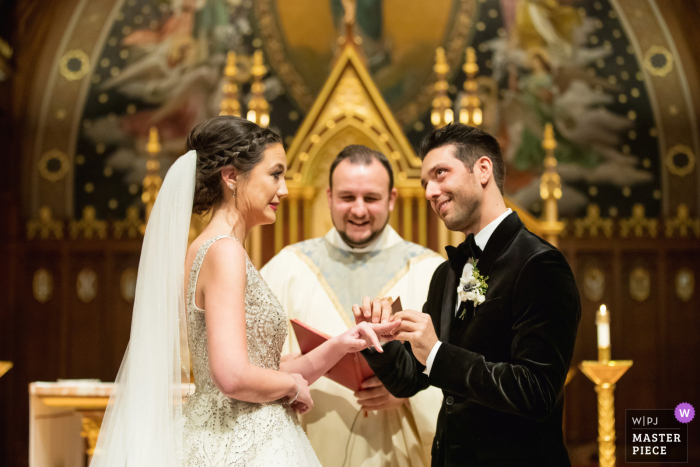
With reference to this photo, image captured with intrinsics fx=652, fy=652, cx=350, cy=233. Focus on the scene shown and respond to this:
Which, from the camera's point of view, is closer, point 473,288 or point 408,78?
point 473,288

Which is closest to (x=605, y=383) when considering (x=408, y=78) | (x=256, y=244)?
(x=256, y=244)

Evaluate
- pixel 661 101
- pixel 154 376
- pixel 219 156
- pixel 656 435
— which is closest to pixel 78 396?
pixel 154 376

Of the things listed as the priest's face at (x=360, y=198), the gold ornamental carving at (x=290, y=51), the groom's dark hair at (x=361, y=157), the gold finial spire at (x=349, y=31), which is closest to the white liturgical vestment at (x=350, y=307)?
the priest's face at (x=360, y=198)

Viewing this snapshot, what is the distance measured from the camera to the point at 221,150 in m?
2.15

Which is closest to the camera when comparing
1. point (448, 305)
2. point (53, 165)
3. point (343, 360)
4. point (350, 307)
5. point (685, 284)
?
point (448, 305)

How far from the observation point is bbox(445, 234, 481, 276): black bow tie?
7.58 feet

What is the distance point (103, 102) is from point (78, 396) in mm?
5156

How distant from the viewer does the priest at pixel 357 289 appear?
295 centimetres

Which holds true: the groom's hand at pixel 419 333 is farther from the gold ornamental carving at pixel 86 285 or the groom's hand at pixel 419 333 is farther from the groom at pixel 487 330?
the gold ornamental carving at pixel 86 285

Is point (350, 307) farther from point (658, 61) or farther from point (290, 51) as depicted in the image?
point (658, 61)

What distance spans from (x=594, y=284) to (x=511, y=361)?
208 inches

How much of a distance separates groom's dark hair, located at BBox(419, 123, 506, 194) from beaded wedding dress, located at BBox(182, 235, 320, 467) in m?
0.84

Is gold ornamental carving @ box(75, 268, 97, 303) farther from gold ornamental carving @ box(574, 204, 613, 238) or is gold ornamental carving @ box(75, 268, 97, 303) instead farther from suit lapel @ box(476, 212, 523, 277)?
suit lapel @ box(476, 212, 523, 277)

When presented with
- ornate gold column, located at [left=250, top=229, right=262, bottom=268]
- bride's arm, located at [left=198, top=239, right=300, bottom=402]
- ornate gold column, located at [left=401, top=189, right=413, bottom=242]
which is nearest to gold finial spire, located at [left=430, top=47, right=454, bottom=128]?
ornate gold column, located at [left=401, top=189, right=413, bottom=242]
